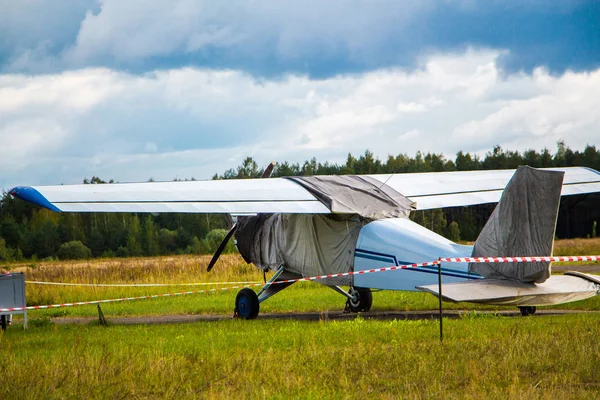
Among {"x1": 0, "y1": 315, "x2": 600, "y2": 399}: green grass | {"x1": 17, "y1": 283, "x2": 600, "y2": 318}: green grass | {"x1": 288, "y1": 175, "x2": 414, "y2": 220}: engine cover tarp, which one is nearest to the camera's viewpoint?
{"x1": 0, "y1": 315, "x2": 600, "y2": 399}: green grass

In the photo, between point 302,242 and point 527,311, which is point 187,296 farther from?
point 527,311

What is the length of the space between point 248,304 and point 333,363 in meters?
7.05

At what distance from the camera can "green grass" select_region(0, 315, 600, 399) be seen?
6.89 metres

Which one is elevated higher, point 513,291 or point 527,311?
point 513,291

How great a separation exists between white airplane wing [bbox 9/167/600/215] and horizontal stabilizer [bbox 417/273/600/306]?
3.16m

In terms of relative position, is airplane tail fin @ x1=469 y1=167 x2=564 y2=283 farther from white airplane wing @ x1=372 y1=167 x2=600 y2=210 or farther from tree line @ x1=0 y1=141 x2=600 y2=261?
tree line @ x1=0 y1=141 x2=600 y2=261

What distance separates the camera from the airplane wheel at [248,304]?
49.3ft

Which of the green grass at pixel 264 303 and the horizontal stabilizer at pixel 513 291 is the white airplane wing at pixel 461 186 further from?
the horizontal stabilizer at pixel 513 291

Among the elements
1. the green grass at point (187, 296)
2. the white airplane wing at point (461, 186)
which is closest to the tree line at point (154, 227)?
the green grass at point (187, 296)

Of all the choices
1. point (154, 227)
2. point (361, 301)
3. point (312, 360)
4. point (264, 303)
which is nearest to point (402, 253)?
point (361, 301)

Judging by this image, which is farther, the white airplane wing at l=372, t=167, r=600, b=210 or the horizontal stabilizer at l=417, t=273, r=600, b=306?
the white airplane wing at l=372, t=167, r=600, b=210

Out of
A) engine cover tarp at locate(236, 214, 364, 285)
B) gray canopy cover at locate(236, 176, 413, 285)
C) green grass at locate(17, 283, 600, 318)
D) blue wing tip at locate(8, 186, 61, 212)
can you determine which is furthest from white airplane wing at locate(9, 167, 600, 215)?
green grass at locate(17, 283, 600, 318)

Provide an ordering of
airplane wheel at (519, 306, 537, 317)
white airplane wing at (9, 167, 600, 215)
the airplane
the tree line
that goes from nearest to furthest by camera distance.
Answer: the airplane → white airplane wing at (9, 167, 600, 215) → airplane wheel at (519, 306, 537, 317) → the tree line

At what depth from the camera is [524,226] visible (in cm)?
1145
